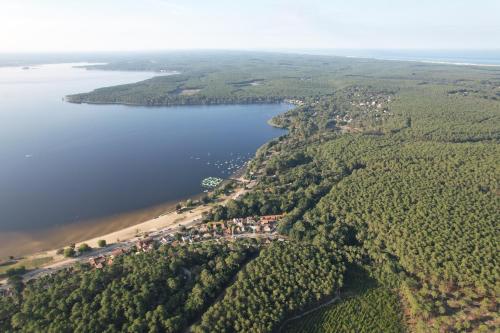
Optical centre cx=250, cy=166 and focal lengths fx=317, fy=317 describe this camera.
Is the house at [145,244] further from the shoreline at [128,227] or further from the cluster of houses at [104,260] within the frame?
the shoreline at [128,227]

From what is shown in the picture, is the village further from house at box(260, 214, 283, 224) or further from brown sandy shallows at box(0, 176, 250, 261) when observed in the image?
brown sandy shallows at box(0, 176, 250, 261)

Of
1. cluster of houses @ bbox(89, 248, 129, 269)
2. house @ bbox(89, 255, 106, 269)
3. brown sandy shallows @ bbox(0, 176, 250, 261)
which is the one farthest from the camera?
brown sandy shallows @ bbox(0, 176, 250, 261)

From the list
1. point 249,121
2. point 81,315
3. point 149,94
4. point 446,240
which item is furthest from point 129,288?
point 149,94

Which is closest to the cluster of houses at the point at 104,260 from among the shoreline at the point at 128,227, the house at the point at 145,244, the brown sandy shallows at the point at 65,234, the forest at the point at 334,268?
the house at the point at 145,244

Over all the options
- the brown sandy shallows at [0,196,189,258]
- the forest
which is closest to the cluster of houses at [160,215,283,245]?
the forest

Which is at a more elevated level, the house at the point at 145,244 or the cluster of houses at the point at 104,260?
the house at the point at 145,244

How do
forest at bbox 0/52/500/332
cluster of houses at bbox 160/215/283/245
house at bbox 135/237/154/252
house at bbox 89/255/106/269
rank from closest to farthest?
forest at bbox 0/52/500/332, house at bbox 89/255/106/269, house at bbox 135/237/154/252, cluster of houses at bbox 160/215/283/245

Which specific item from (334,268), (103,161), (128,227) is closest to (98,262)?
(128,227)
